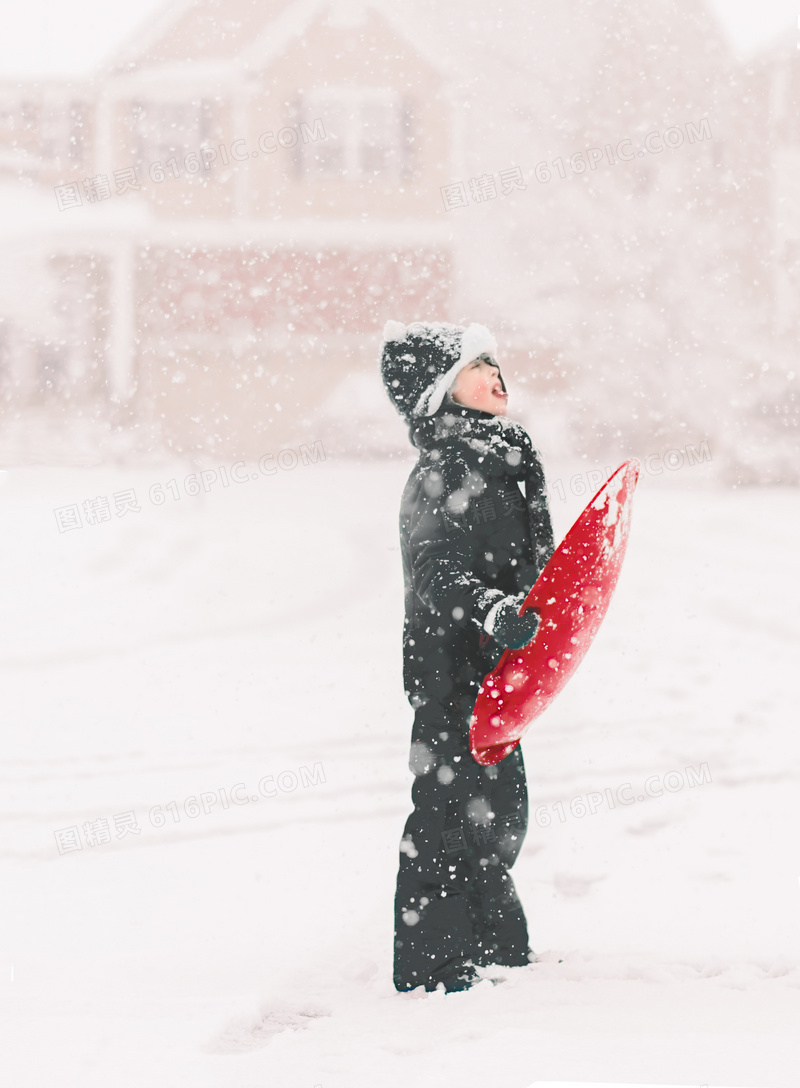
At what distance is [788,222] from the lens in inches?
765

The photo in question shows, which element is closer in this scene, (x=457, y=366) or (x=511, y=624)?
(x=511, y=624)

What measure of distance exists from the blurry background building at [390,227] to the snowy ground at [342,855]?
849cm

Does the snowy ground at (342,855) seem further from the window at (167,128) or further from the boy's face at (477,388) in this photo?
the window at (167,128)

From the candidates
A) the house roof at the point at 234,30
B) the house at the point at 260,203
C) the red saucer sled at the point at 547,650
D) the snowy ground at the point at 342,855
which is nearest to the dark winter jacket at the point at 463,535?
the red saucer sled at the point at 547,650

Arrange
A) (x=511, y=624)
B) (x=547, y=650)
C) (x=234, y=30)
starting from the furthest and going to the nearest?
(x=234, y=30), (x=547, y=650), (x=511, y=624)

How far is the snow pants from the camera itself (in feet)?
8.64

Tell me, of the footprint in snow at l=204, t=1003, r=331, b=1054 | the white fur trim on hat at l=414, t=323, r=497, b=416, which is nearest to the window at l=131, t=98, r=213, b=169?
the white fur trim on hat at l=414, t=323, r=497, b=416

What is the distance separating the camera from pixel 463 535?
2570 millimetres

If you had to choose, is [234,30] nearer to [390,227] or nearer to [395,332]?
[390,227]

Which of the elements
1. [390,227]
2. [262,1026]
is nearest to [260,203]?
[390,227]

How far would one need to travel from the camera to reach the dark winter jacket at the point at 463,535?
258cm

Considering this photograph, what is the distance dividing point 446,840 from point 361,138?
15.5 metres

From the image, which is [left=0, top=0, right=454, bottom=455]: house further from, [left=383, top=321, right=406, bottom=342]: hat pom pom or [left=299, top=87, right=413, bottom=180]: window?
[left=383, top=321, right=406, bottom=342]: hat pom pom

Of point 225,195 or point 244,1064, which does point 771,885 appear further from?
point 225,195
